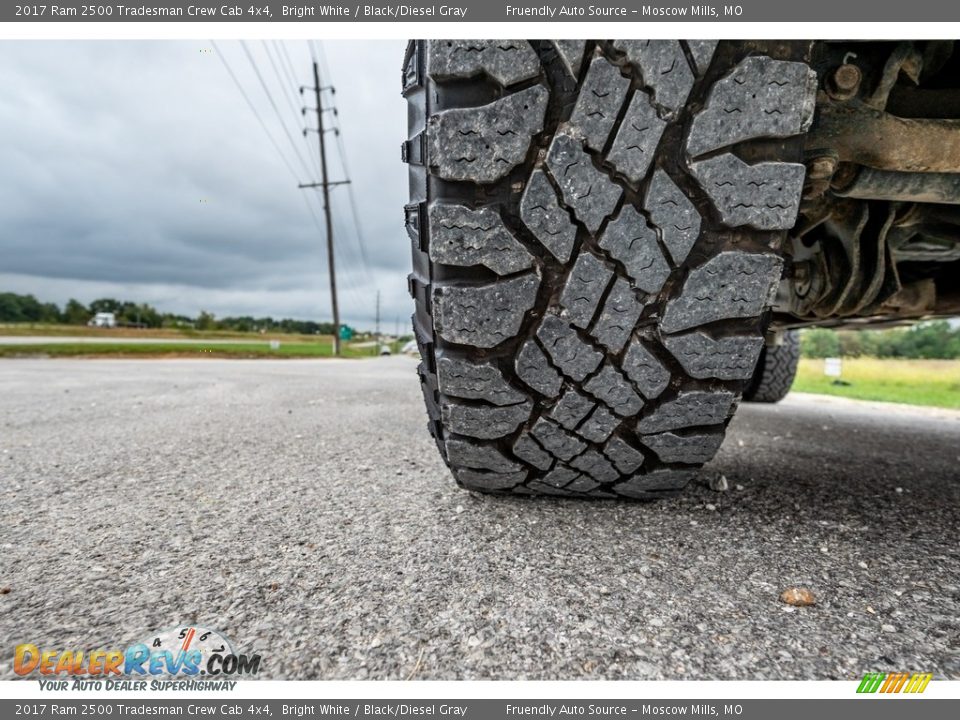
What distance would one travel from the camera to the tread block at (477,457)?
899mm

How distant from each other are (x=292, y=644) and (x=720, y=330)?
754 mm

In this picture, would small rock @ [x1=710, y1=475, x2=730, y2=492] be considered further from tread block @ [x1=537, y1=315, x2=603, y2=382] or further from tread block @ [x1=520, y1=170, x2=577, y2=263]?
tread block @ [x1=520, y1=170, x2=577, y2=263]

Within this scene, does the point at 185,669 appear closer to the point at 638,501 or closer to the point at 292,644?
the point at 292,644

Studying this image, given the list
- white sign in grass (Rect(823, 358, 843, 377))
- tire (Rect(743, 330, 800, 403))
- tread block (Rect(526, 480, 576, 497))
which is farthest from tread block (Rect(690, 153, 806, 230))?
white sign in grass (Rect(823, 358, 843, 377))

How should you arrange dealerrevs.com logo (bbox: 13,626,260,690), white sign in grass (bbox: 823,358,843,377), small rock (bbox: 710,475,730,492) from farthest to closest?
white sign in grass (bbox: 823,358,843,377), small rock (bbox: 710,475,730,492), dealerrevs.com logo (bbox: 13,626,260,690)

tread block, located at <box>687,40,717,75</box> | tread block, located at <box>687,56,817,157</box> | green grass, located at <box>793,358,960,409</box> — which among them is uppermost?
tread block, located at <box>687,40,717,75</box>

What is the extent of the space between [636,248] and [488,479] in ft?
1.75

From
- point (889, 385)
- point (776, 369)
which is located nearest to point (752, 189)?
point (776, 369)

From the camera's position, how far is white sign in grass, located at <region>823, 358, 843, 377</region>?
8406 millimetres

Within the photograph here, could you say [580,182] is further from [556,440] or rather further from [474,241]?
[556,440]

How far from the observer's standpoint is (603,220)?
2.35ft

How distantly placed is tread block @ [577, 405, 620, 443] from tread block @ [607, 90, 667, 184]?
39 cm

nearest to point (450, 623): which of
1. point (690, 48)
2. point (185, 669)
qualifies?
point (185, 669)

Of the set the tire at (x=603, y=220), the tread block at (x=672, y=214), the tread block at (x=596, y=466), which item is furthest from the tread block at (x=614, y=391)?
the tread block at (x=672, y=214)
